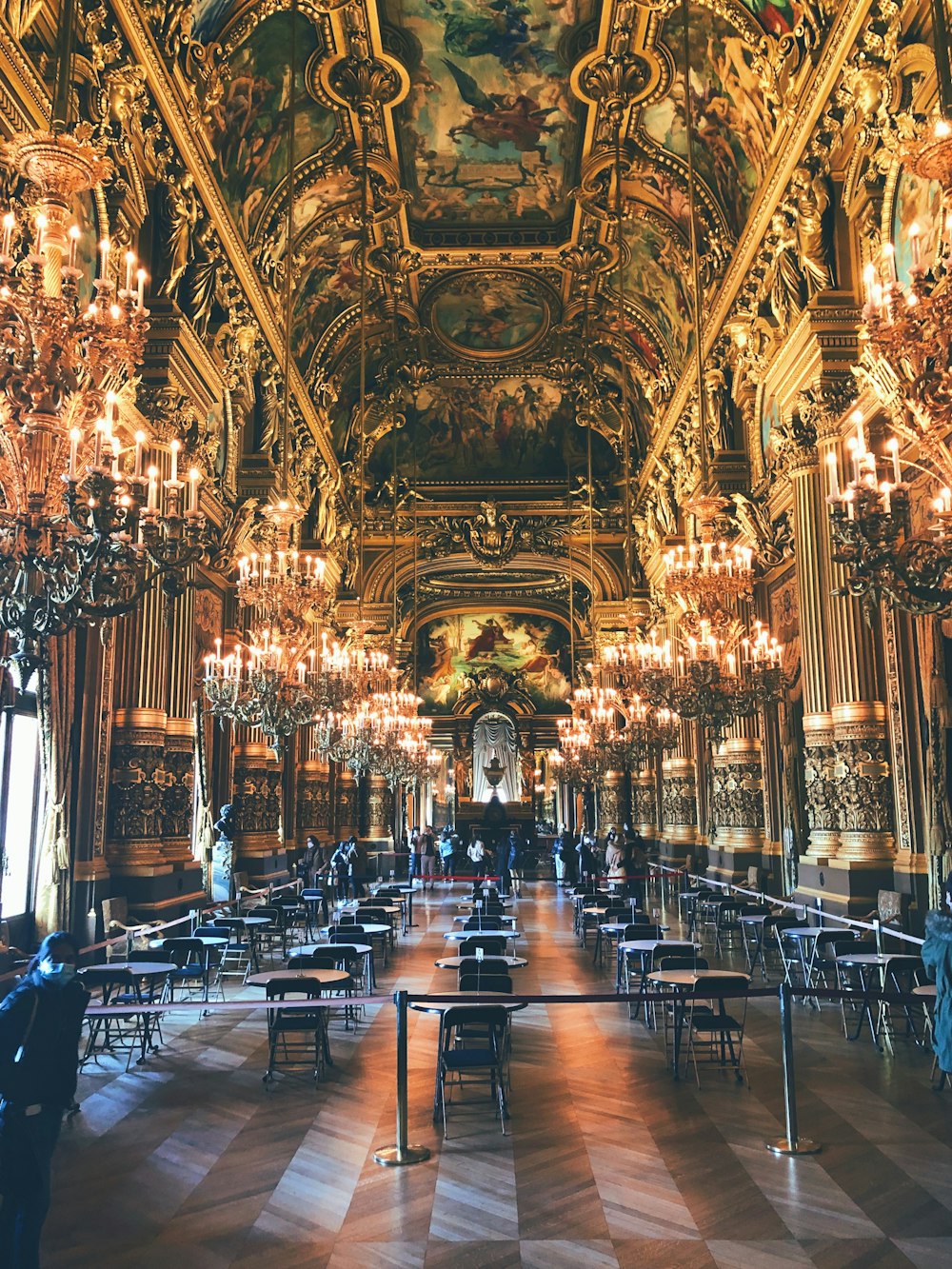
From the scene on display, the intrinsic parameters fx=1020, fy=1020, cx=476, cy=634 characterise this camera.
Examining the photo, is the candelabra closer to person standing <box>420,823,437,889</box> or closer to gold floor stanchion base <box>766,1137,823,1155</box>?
gold floor stanchion base <box>766,1137,823,1155</box>

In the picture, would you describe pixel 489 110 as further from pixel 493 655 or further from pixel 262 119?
pixel 493 655

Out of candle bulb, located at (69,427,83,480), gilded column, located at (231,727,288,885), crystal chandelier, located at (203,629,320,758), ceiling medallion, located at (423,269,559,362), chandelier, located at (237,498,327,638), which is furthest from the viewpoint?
ceiling medallion, located at (423,269,559,362)

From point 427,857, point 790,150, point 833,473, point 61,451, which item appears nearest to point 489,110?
point 790,150

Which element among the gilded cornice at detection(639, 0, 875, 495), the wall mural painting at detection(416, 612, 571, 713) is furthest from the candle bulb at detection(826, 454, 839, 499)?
the wall mural painting at detection(416, 612, 571, 713)

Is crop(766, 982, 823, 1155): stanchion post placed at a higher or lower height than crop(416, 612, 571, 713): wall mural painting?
lower

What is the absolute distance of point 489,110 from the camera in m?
16.2

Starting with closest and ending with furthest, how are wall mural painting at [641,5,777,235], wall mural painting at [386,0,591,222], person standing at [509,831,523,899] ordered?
wall mural painting at [641,5,777,235] < wall mural painting at [386,0,591,222] < person standing at [509,831,523,899]

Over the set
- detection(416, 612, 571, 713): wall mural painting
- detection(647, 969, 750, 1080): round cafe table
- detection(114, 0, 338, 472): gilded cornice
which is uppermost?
detection(114, 0, 338, 472): gilded cornice

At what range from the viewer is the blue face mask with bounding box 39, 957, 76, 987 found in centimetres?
442

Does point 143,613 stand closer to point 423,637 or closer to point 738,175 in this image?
point 738,175

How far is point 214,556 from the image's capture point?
52.3 ft

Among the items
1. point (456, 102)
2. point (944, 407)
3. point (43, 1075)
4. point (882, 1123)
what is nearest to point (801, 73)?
point (456, 102)

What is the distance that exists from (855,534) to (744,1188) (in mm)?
3582

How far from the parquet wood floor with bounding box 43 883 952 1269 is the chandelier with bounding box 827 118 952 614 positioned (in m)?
3.25
